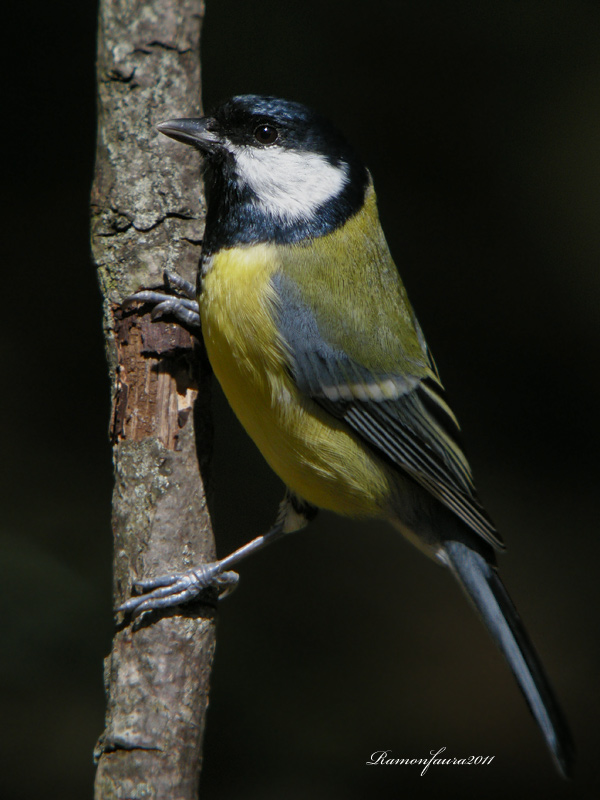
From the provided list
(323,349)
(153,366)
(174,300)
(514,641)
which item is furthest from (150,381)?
(514,641)

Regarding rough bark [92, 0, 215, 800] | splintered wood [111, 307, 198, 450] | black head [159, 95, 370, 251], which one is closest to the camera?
rough bark [92, 0, 215, 800]

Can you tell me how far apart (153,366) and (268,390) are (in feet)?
0.83

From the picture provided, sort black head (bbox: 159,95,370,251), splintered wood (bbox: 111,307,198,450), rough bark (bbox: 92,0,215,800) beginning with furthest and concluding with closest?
black head (bbox: 159,95,370,251), splintered wood (bbox: 111,307,198,450), rough bark (bbox: 92,0,215,800)

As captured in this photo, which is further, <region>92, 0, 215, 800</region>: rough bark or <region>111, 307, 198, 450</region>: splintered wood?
<region>111, 307, 198, 450</region>: splintered wood

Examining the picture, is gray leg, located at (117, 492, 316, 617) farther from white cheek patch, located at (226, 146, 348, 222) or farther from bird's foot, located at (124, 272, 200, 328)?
white cheek patch, located at (226, 146, 348, 222)

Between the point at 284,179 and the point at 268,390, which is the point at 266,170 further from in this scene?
the point at 268,390

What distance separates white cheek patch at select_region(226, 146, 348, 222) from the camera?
192cm

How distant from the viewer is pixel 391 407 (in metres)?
1.93

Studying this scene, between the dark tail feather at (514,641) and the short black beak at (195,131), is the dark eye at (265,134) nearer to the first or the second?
the short black beak at (195,131)

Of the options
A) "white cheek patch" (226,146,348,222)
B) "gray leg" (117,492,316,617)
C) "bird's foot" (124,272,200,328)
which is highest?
"white cheek patch" (226,146,348,222)

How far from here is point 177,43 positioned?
1.89 m

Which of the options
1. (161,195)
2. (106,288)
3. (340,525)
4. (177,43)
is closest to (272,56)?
(177,43)

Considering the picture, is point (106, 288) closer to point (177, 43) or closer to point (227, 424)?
point (177, 43)

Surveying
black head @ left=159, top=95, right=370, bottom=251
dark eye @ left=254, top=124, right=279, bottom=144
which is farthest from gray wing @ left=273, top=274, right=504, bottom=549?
dark eye @ left=254, top=124, right=279, bottom=144
